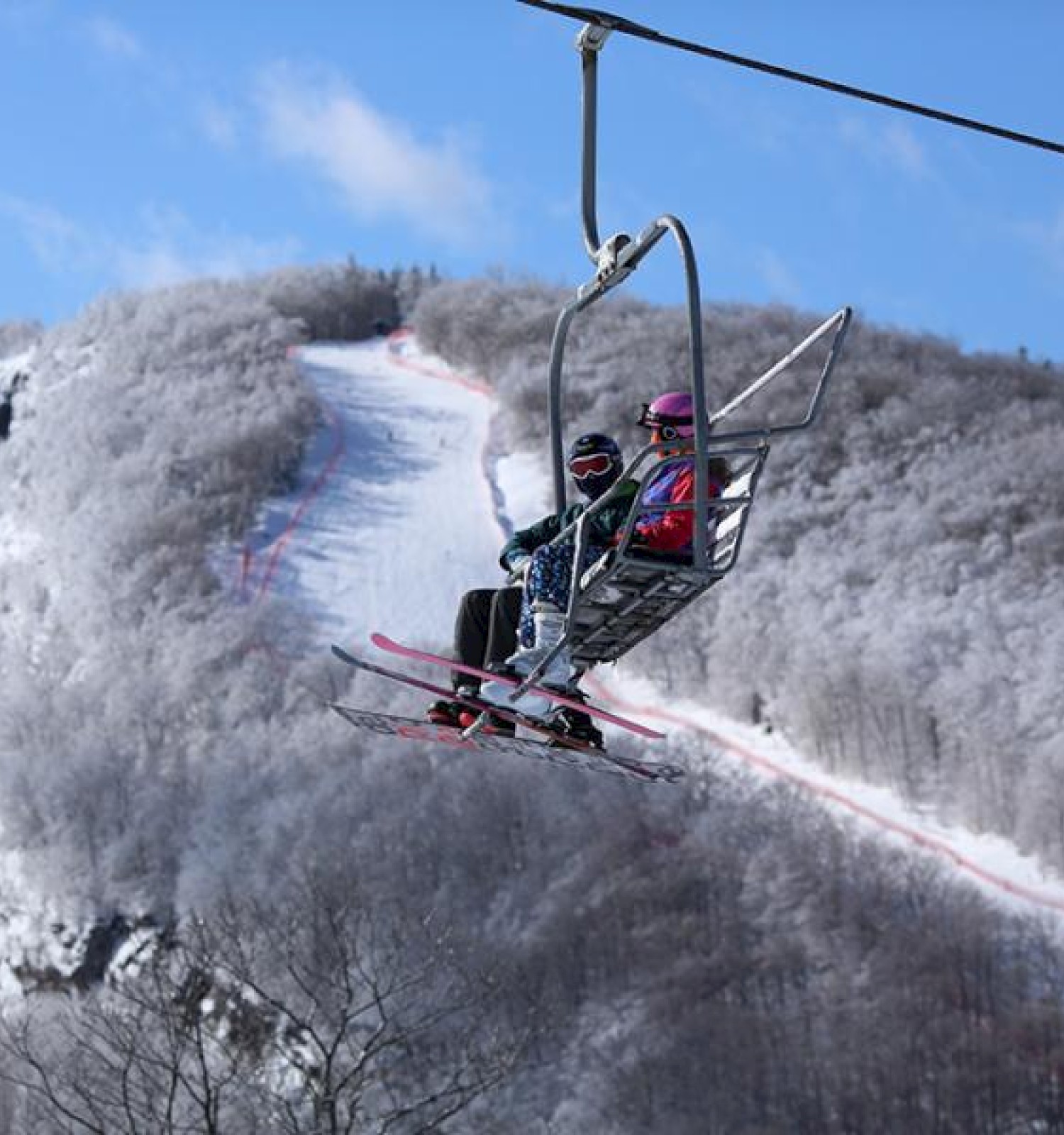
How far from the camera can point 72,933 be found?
41469 mm

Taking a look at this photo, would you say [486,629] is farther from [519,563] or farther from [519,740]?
[519,740]

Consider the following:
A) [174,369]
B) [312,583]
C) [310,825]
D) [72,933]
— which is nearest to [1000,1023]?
[310,825]

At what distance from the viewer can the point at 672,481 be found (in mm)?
8719

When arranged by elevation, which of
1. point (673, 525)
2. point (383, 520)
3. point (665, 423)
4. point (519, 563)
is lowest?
point (673, 525)

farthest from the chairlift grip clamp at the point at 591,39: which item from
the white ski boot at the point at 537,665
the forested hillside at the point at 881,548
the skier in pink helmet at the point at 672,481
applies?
the forested hillside at the point at 881,548

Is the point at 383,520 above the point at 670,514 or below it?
above

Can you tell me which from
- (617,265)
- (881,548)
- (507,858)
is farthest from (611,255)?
(881,548)

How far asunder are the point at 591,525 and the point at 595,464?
0.58 m

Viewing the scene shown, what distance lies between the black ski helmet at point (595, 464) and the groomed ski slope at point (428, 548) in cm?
2993

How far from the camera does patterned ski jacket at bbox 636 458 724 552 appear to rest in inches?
337

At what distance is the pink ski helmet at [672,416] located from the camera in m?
8.87

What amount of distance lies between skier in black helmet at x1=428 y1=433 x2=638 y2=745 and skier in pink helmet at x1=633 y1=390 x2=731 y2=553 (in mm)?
170

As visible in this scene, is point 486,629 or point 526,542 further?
point 486,629

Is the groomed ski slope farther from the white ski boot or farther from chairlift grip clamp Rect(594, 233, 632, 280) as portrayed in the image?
chairlift grip clamp Rect(594, 233, 632, 280)
